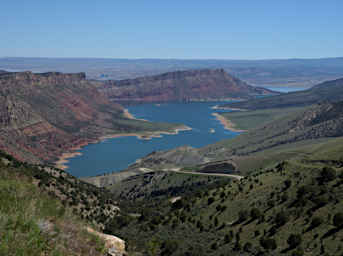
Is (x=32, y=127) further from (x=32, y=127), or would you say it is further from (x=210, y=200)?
(x=210, y=200)

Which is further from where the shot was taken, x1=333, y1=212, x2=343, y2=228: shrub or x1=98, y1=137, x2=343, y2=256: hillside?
x1=98, y1=137, x2=343, y2=256: hillside

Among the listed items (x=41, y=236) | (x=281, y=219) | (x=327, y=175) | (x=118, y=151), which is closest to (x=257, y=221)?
(x=281, y=219)

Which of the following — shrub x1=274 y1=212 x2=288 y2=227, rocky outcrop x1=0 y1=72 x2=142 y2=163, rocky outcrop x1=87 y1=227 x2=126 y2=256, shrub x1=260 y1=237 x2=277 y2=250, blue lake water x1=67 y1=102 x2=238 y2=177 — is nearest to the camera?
rocky outcrop x1=87 y1=227 x2=126 y2=256

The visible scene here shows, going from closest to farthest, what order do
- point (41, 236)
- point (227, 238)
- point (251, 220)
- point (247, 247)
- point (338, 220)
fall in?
point (41, 236), point (338, 220), point (247, 247), point (227, 238), point (251, 220)

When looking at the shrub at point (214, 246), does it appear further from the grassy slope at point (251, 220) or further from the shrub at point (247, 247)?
the shrub at point (247, 247)

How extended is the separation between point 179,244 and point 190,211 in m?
12.9

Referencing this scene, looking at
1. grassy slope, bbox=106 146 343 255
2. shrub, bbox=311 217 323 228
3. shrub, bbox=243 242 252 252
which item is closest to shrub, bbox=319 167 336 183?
grassy slope, bbox=106 146 343 255

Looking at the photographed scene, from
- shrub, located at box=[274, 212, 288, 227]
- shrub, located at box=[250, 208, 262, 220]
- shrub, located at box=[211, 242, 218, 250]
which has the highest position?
shrub, located at box=[274, 212, 288, 227]

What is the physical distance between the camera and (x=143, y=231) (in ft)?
122

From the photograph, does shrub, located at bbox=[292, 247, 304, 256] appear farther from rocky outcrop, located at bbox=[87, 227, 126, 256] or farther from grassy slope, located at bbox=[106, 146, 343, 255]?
rocky outcrop, located at bbox=[87, 227, 126, 256]

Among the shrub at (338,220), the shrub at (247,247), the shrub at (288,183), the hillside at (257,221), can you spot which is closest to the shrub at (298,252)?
the hillside at (257,221)

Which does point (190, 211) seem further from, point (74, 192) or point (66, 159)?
point (66, 159)

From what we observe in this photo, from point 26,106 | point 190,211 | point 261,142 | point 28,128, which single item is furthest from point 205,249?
point 26,106

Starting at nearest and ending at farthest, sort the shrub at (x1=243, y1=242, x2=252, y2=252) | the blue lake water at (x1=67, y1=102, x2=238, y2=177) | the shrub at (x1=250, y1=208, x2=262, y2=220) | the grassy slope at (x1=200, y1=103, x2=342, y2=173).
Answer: the shrub at (x1=243, y1=242, x2=252, y2=252) → the shrub at (x1=250, y1=208, x2=262, y2=220) → the grassy slope at (x1=200, y1=103, x2=342, y2=173) → the blue lake water at (x1=67, y1=102, x2=238, y2=177)
